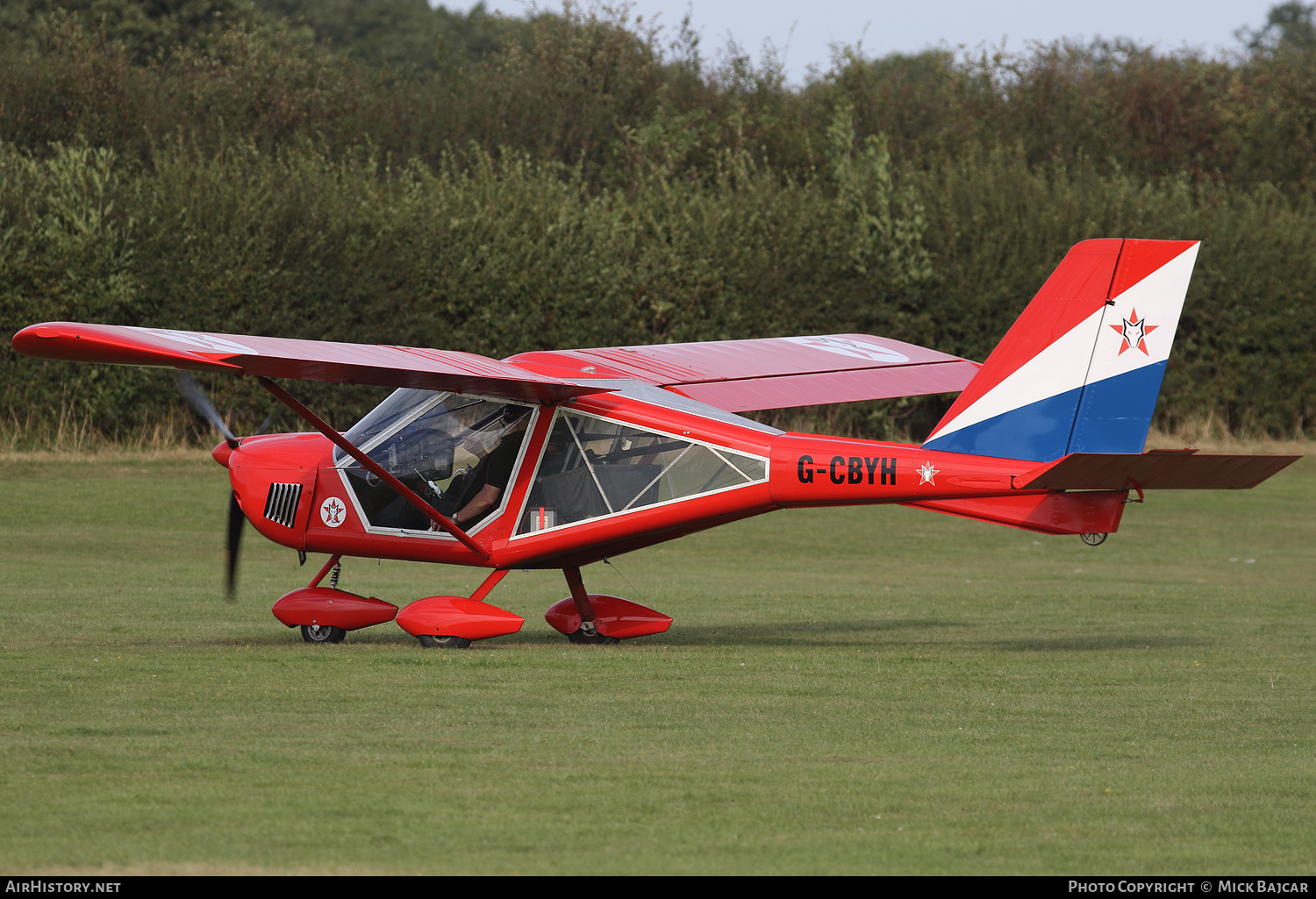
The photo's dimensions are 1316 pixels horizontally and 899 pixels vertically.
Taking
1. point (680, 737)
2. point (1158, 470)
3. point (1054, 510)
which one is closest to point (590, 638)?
point (1054, 510)

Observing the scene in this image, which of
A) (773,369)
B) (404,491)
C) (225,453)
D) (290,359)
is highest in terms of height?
(773,369)

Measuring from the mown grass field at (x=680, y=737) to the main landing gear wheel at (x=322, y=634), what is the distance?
0.20 meters

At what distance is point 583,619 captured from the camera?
12.9 m

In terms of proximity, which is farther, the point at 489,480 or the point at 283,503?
the point at 283,503

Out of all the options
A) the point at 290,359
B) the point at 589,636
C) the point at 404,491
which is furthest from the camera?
the point at 589,636

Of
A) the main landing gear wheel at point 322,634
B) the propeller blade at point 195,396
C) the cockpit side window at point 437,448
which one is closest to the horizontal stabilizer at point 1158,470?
the cockpit side window at point 437,448

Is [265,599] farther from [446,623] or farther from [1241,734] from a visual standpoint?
[1241,734]

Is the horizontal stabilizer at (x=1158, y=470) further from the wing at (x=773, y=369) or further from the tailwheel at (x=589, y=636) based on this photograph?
the tailwheel at (x=589, y=636)

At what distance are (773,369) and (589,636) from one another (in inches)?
125

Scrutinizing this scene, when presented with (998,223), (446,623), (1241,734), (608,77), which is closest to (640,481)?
(446,623)

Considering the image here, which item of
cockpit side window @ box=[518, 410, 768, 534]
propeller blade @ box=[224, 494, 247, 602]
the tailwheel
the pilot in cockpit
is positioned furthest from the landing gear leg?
propeller blade @ box=[224, 494, 247, 602]

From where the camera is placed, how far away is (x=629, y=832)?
6.24 meters

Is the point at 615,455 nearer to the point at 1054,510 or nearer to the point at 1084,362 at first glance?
the point at 1054,510

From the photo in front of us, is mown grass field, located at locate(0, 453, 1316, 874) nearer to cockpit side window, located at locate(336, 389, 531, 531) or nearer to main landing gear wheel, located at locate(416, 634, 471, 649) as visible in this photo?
main landing gear wheel, located at locate(416, 634, 471, 649)
